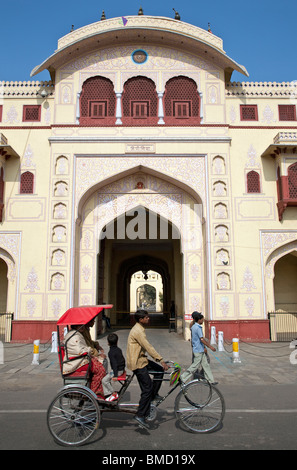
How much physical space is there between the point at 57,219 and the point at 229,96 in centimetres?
823

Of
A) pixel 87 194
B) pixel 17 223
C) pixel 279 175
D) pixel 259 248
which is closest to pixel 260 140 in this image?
pixel 279 175

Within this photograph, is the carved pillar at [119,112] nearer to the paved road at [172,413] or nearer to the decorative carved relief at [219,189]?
the decorative carved relief at [219,189]

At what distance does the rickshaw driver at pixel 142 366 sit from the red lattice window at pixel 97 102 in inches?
441

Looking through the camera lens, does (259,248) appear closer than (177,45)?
Yes

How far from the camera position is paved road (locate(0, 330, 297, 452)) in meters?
4.07

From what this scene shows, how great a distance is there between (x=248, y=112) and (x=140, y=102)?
4.27 meters

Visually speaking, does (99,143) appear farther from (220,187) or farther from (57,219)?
(220,187)

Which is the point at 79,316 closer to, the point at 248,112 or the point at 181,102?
the point at 181,102

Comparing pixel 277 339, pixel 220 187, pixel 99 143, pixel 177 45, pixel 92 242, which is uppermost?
pixel 177 45

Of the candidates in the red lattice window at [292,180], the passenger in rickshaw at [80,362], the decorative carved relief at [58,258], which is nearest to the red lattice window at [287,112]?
the red lattice window at [292,180]

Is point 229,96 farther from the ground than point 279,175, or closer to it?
farther from the ground

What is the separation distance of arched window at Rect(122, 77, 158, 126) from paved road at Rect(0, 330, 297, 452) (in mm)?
8897

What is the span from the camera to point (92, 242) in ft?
46.6

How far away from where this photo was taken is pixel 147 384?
14.4 ft
